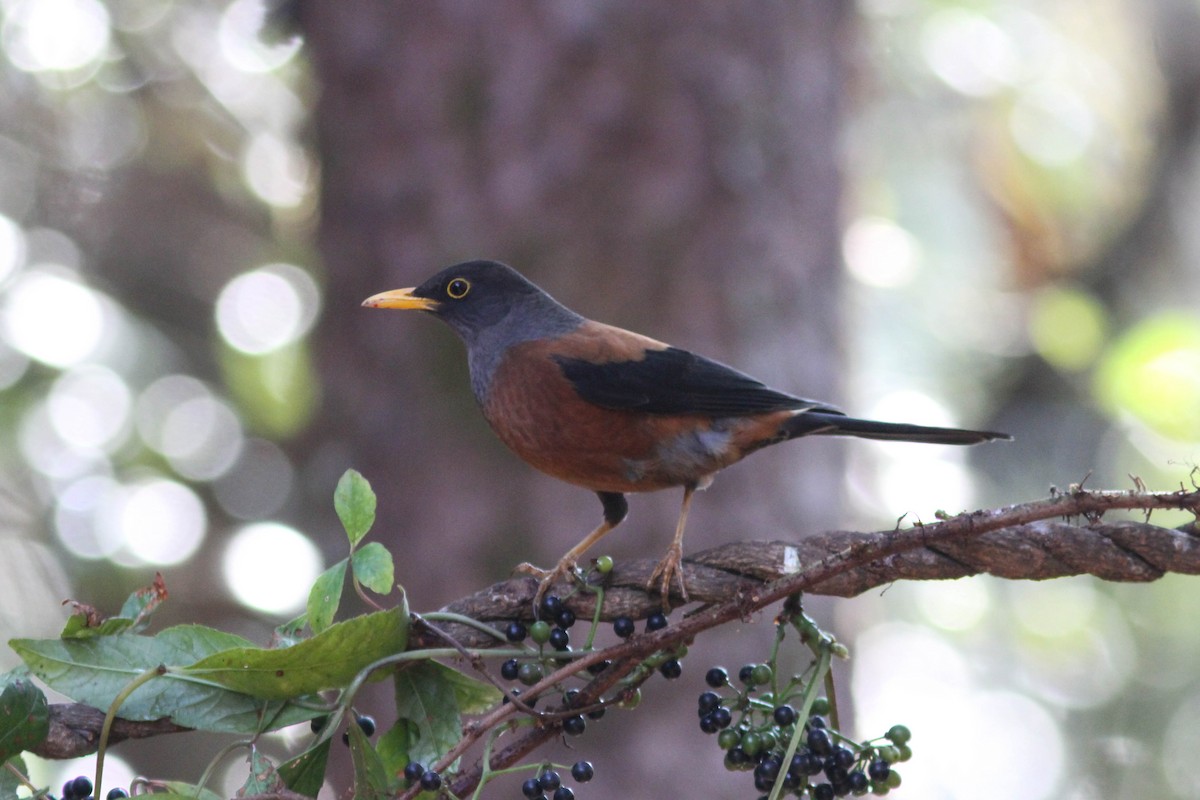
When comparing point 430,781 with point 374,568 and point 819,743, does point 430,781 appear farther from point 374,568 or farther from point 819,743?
point 819,743

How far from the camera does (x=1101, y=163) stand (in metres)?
11.0

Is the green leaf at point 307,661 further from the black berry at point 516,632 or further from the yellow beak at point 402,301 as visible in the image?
the yellow beak at point 402,301

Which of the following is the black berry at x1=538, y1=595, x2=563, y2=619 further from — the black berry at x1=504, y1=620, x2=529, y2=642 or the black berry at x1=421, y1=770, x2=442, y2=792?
the black berry at x1=421, y1=770, x2=442, y2=792

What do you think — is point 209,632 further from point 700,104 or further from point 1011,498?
point 1011,498

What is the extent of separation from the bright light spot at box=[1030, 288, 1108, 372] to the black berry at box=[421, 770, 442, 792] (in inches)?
317

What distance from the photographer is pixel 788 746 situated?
2.08 m

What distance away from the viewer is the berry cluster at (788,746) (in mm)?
A: 2127

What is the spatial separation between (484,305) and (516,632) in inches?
92.7

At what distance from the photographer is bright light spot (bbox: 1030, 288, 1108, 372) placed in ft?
29.4

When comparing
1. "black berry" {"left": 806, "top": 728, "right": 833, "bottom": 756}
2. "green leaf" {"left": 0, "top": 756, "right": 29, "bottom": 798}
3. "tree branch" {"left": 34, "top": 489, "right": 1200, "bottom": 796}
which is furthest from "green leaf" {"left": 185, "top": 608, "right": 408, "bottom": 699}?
"black berry" {"left": 806, "top": 728, "right": 833, "bottom": 756}

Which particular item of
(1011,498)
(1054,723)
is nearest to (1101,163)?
(1011,498)

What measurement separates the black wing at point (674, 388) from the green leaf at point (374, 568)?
5.62ft

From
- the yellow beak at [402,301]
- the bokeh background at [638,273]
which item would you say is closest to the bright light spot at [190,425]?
the bokeh background at [638,273]

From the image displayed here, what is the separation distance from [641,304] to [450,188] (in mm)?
1103
